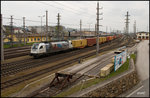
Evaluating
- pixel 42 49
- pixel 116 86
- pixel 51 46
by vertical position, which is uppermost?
pixel 51 46

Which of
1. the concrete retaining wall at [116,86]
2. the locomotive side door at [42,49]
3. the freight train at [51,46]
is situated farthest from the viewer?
the locomotive side door at [42,49]

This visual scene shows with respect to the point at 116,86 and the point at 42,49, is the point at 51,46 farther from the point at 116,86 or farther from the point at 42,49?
the point at 116,86

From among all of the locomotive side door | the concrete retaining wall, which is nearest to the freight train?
the locomotive side door

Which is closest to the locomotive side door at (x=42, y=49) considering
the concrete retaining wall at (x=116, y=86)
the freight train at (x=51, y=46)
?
the freight train at (x=51, y=46)

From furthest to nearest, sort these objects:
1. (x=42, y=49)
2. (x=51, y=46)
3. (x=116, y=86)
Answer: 1. (x=51, y=46)
2. (x=42, y=49)
3. (x=116, y=86)

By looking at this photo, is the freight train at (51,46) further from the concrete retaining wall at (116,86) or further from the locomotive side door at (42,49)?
the concrete retaining wall at (116,86)

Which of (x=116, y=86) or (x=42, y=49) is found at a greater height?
(x=42, y=49)

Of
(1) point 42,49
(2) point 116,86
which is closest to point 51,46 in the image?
(1) point 42,49

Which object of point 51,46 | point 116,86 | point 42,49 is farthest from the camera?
point 51,46

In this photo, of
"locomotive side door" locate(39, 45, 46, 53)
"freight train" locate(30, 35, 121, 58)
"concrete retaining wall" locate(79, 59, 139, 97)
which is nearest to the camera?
"concrete retaining wall" locate(79, 59, 139, 97)

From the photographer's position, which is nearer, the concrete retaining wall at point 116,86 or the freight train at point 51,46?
the concrete retaining wall at point 116,86

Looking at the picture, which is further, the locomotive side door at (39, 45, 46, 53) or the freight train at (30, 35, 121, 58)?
the locomotive side door at (39, 45, 46, 53)

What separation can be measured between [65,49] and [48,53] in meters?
5.50

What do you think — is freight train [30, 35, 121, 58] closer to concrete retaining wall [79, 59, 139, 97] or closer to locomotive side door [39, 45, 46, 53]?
locomotive side door [39, 45, 46, 53]
